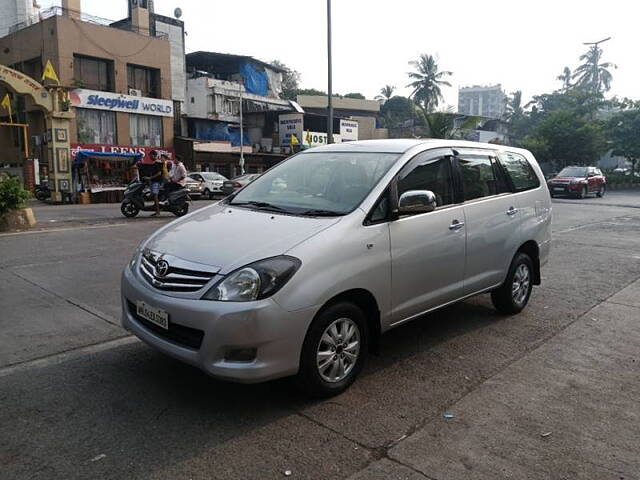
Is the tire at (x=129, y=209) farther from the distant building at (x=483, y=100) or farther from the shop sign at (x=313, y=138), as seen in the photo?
the distant building at (x=483, y=100)

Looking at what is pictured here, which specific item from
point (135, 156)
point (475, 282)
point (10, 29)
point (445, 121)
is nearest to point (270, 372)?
point (475, 282)

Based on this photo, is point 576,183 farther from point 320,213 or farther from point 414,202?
point 320,213

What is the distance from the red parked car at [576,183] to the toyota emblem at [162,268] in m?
26.3

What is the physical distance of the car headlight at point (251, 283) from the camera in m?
3.21

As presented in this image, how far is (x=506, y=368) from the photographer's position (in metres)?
4.28

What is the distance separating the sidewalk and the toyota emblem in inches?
67.0

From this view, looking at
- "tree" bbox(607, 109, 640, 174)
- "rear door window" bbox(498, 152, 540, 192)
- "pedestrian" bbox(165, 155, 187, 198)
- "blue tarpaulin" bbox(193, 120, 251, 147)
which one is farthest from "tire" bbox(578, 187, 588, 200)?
"rear door window" bbox(498, 152, 540, 192)

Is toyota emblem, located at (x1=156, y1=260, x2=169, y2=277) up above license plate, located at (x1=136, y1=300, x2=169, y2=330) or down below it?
above

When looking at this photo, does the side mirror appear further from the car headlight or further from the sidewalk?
the sidewalk

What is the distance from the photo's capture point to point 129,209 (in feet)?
46.5

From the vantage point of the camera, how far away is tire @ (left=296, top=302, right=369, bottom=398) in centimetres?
343

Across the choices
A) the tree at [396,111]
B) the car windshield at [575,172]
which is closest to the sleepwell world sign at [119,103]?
the car windshield at [575,172]

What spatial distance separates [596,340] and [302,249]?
126 inches

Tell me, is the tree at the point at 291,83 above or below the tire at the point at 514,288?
above
